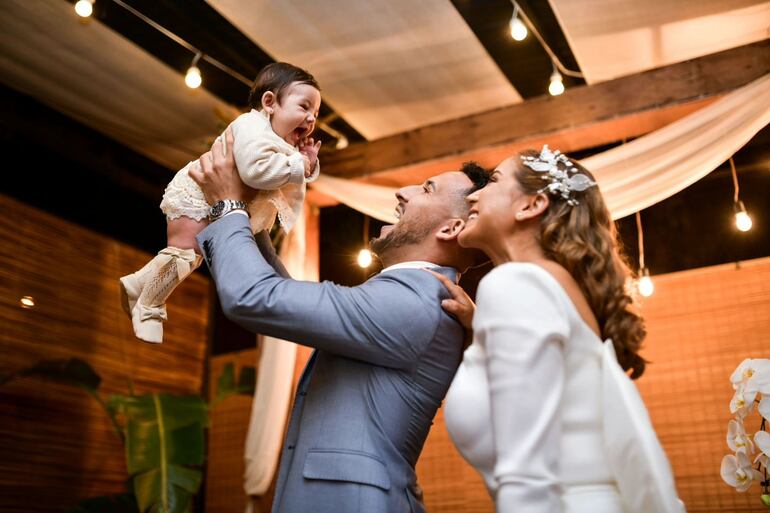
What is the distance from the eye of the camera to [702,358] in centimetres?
448

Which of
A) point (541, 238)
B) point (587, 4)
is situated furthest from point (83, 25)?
point (541, 238)

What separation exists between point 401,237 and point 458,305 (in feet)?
1.12

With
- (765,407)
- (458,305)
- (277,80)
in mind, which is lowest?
(765,407)

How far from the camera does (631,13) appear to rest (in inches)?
164

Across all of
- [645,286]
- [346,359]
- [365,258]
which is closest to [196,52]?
[365,258]

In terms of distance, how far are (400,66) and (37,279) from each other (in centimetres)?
266

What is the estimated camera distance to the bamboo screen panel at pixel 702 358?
4309mm

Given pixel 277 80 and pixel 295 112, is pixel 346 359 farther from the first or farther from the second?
pixel 277 80

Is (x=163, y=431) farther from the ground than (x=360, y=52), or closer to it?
closer to it

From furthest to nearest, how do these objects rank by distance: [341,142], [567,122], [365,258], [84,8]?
[341,142]
[365,258]
[567,122]
[84,8]

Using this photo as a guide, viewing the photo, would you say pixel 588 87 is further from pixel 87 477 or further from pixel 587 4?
pixel 87 477

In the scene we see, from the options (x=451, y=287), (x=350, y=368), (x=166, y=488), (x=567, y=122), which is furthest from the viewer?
(x=567, y=122)

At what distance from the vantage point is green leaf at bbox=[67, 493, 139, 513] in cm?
434

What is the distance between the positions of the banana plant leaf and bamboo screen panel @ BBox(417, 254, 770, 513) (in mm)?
1812
